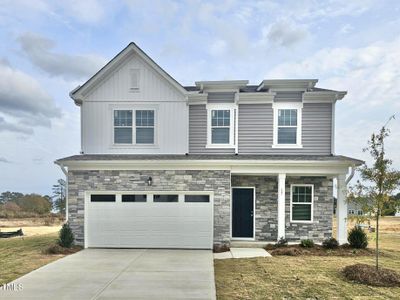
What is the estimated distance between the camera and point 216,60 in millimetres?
18031

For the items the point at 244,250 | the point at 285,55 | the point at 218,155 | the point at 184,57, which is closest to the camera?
the point at 244,250

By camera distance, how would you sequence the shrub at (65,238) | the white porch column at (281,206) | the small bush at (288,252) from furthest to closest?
the white porch column at (281,206) → the shrub at (65,238) → the small bush at (288,252)

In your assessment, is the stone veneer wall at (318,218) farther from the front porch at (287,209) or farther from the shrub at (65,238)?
the shrub at (65,238)

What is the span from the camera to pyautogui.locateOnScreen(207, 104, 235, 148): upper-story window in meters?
14.1

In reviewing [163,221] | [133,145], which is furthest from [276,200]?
[133,145]

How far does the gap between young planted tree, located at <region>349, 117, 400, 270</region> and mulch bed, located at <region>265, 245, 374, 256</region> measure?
3.15 m

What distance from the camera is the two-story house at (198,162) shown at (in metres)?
12.8

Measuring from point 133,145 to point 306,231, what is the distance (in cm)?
788

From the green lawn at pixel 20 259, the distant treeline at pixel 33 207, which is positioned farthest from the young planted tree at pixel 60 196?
the green lawn at pixel 20 259

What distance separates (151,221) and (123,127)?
13.1 ft

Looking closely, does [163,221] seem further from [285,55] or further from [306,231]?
[285,55]

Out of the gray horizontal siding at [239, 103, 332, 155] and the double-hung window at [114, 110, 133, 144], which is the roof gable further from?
the gray horizontal siding at [239, 103, 332, 155]

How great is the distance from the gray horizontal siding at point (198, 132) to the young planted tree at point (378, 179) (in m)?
6.06

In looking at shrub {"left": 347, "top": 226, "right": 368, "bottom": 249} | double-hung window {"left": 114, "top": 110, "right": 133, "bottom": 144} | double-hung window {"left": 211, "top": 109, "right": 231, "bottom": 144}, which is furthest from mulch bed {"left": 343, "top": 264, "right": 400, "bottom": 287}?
double-hung window {"left": 114, "top": 110, "right": 133, "bottom": 144}
